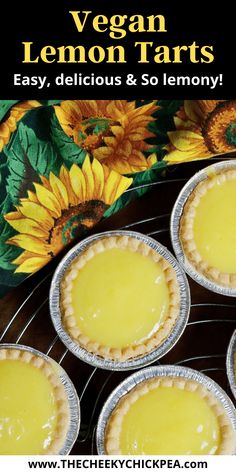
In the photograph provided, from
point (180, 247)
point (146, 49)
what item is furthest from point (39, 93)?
point (180, 247)

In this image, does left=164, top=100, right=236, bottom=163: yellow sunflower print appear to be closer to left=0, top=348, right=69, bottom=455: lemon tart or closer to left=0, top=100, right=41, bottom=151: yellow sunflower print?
left=0, top=100, right=41, bottom=151: yellow sunflower print

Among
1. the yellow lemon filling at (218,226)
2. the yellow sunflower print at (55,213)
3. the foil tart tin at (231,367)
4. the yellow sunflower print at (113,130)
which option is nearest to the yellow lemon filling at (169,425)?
the foil tart tin at (231,367)

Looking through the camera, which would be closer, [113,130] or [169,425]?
[169,425]

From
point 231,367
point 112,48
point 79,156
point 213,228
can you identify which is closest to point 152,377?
point 231,367

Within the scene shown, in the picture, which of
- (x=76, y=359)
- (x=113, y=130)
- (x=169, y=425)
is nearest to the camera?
(x=169, y=425)

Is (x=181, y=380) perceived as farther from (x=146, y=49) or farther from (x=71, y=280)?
(x=146, y=49)

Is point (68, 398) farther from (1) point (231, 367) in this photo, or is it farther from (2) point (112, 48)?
(2) point (112, 48)

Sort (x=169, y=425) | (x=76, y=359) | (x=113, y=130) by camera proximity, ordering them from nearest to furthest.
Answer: (x=169, y=425) → (x=76, y=359) → (x=113, y=130)
